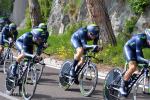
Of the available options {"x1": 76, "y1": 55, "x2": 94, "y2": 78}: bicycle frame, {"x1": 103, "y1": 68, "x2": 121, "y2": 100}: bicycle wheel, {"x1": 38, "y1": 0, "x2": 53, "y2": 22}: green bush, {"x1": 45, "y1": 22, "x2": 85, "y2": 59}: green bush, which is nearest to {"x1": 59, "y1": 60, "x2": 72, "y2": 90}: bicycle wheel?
{"x1": 76, "y1": 55, "x2": 94, "y2": 78}: bicycle frame

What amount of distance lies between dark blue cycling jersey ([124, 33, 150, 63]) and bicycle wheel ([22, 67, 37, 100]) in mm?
2202

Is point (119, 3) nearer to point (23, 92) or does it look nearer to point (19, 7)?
point (23, 92)

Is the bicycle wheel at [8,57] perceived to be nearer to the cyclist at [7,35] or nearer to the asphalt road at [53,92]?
the cyclist at [7,35]

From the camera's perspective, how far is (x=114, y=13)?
70.3 feet

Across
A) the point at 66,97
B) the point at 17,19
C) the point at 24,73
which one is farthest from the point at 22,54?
the point at 17,19

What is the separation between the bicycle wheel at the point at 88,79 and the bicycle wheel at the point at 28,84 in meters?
1.46

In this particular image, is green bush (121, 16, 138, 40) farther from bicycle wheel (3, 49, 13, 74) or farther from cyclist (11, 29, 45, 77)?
cyclist (11, 29, 45, 77)

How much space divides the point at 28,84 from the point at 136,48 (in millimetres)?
2640

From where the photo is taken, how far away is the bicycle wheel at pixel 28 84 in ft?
33.2

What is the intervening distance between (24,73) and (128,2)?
35.9 feet

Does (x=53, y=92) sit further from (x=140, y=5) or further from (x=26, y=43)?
(x=140, y=5)

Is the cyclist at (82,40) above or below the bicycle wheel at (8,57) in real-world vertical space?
above

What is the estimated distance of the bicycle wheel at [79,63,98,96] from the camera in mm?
10891

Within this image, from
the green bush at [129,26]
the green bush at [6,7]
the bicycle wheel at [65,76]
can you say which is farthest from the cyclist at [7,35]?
the green bush at [6,7]
